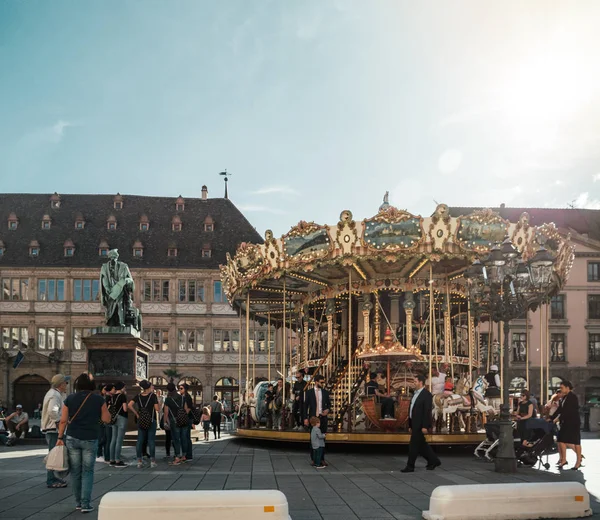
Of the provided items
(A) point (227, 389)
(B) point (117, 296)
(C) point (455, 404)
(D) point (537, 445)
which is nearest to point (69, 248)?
(A) point (227, 389)

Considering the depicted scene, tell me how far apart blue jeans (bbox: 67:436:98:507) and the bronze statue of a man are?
48.8ft

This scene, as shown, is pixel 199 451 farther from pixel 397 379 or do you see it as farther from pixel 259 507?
pixel 259 507

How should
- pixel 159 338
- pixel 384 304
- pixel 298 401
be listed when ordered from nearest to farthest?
pixel 298 401, pixel 384 304, pixel 159 338

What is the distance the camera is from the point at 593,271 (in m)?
63.3

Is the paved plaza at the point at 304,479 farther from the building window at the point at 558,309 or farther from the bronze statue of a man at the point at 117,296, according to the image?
the building window at the point at 558,309

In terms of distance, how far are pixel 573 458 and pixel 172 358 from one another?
149 feet

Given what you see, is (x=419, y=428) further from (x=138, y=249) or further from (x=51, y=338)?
(x=51, y=338)

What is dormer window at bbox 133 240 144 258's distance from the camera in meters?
62.7

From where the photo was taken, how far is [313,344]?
28406 mm

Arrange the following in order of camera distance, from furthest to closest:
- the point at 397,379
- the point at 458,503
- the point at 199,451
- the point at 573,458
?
the point at 397,379
the point at 199,451
the point at 573,458
the point at 458,503

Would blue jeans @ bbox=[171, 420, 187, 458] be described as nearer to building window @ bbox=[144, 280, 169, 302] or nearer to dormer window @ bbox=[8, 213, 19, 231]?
building window @ bbox=[144, 280, 169, 302]

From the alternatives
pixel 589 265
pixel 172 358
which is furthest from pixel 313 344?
pixel 589 265

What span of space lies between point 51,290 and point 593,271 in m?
41.3

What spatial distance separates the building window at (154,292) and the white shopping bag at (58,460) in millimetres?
52628
